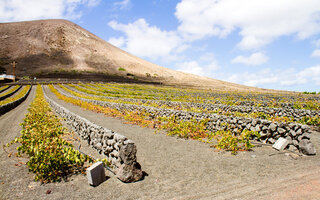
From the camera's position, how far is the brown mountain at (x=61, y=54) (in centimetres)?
10806

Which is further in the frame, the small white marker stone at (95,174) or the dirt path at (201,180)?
the small white marker stone at (95,174)

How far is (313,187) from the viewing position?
5.85 meters

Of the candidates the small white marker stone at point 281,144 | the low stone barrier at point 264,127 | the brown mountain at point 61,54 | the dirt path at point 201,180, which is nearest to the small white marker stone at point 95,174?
the dirt path at point 201,180

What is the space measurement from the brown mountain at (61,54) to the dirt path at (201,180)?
294ft

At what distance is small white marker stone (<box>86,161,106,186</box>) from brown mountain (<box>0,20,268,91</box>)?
91434 mm

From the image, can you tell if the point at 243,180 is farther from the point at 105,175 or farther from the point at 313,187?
the point at 105,175

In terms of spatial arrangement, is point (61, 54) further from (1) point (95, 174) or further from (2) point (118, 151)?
(1) point (95, 174)

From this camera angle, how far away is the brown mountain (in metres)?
108

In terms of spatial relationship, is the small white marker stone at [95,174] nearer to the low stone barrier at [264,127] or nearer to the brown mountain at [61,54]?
the low stone barrier at [264,127]

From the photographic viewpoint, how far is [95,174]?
6.40 meters

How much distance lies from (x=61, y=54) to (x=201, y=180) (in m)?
141

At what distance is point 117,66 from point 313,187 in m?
129

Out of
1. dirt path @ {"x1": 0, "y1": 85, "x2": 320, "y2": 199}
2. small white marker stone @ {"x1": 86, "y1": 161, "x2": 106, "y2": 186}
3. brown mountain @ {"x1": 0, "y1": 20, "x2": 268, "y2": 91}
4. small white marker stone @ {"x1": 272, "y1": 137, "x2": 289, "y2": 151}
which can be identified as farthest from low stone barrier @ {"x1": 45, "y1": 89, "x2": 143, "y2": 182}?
brown mountain @ {"x1": 0, "y1": 20, "x2": 268, "y2": 91}

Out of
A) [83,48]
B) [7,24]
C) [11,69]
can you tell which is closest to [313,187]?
[11,69]
